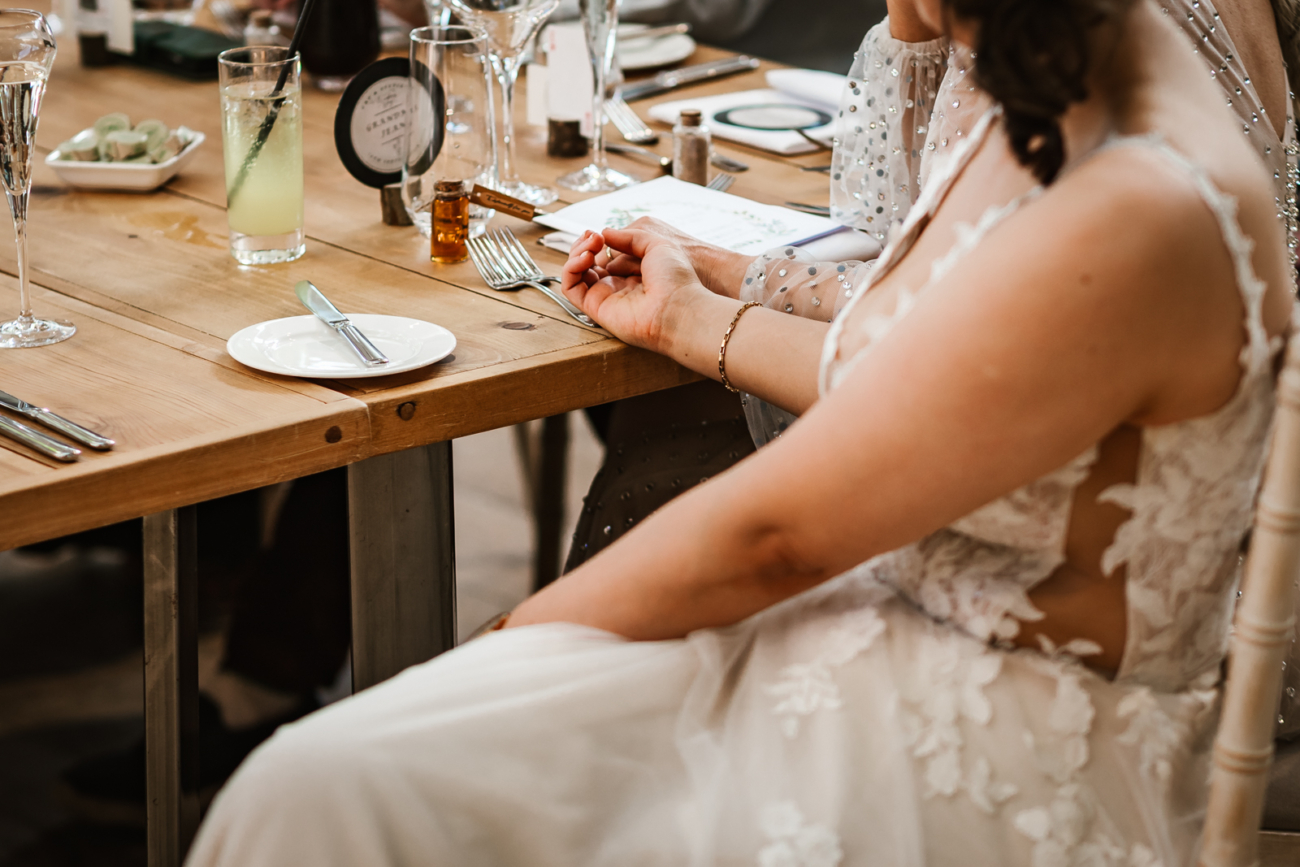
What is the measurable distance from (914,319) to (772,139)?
3.60ft

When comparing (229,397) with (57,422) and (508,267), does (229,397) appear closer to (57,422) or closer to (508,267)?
(57,422)

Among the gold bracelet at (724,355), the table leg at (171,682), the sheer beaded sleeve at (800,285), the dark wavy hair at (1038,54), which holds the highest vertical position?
the dark wavy hair at (1038,54)

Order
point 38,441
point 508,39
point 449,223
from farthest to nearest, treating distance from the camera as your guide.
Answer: point 508,39 < point 449,223 < point 38,441

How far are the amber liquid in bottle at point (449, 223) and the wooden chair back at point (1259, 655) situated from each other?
33.0 inches

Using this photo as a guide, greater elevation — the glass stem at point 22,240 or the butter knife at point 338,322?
the glass stem at point 22,240

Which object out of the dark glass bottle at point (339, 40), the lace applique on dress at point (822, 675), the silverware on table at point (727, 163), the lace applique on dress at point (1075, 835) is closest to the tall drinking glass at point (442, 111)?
the silverware on table at point (727, 163)

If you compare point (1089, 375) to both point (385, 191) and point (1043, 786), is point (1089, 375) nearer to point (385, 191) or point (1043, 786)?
point (1043, 786)

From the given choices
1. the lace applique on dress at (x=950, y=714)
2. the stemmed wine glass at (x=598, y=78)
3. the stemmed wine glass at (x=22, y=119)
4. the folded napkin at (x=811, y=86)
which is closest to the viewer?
the lace applique on dress at (x=950, y=714)

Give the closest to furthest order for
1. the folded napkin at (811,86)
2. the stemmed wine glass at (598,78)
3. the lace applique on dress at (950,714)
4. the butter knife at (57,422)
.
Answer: the lace applique on dress at (950,714)
the butter knife at (57,422)
the stemmed wine glass at (598,78)
the folded napkin at (811,86)

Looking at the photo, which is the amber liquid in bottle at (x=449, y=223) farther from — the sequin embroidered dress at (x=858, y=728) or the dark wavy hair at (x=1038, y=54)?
the dark wavy hair at (x=1038, y=54)

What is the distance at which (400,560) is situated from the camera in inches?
46.6

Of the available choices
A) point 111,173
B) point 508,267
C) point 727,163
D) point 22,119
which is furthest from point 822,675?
point 111,173

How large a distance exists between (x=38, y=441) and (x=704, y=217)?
2.53ft

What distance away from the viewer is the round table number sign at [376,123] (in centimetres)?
146
